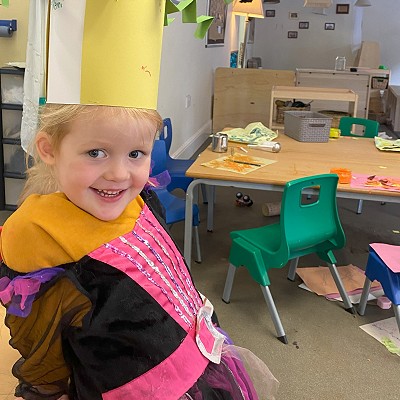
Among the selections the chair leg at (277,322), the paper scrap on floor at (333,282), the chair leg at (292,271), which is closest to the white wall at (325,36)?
the paper scrap on floor at (333,282)

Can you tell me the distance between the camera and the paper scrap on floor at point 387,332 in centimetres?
198

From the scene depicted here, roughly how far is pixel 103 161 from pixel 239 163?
1603 millimetres

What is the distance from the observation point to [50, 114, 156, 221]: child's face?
0.68 m

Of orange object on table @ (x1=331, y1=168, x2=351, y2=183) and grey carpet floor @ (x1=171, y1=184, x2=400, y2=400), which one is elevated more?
orange object on table @ (x1=331, y1=168, x2=351, y2=183)

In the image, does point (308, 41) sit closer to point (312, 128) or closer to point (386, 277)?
point (312, 128)

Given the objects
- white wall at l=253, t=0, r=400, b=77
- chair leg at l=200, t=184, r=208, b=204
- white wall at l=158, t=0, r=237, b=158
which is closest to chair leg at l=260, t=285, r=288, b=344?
chair leg at l=200, t=184, r=208, b=204

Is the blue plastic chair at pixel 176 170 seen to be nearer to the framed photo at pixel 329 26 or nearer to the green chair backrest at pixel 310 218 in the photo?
the green chair backrest at pixel 310 218

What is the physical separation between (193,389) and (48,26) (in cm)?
56

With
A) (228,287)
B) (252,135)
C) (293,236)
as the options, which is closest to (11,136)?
(252,135)

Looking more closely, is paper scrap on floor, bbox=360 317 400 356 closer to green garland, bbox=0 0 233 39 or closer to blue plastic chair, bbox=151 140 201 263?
blue plastic chair, bbox=151 140 201 263

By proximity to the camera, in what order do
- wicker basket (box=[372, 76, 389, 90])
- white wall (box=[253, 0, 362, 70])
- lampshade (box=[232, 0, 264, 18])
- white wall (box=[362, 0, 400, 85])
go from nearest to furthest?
1. lampshade (box=[232, 0, 264, 18])
2. wicker basket (box=[372, 76, 389, 90])
3. white wall (box=[362, 0, 400, 85])
4. white wall (box=[253, 0, 362, 70])

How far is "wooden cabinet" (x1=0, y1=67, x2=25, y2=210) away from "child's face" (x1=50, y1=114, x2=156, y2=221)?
241cm

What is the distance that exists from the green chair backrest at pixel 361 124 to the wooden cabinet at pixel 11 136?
6.58 feet

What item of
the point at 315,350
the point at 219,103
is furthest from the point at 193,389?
the point at 219,103
